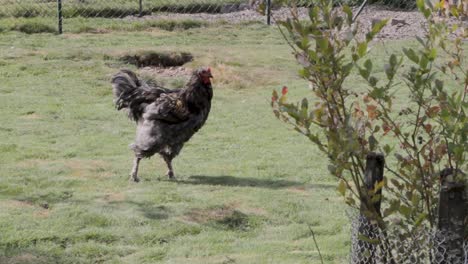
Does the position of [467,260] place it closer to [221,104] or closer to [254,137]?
[254,137]

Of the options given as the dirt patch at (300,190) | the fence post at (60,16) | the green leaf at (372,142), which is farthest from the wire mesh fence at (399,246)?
the fence post at (60,16)

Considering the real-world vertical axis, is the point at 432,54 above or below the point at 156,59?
above

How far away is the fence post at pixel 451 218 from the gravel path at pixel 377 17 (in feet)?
48.5

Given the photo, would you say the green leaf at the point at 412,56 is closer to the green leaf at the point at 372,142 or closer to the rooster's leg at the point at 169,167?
the green leaf at the point at 372,142

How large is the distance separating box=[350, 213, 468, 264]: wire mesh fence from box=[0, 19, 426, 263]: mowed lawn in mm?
1880

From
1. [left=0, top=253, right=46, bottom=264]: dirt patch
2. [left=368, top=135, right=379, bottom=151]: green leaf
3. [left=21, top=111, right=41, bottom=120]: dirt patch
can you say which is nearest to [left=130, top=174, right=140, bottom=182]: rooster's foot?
[left=0, top=253, right=46, bottom=264]: dirt patch

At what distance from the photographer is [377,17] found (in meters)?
21.5

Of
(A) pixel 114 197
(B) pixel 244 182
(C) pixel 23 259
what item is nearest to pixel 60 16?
(B) pixel 244 182

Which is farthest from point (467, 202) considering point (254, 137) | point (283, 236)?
point (254, 137)

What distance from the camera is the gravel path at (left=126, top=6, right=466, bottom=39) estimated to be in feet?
64.1

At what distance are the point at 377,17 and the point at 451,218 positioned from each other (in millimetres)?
17840

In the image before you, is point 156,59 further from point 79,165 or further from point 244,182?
point 244,182

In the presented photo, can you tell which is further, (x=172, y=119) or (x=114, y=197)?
(x=172, y=119)

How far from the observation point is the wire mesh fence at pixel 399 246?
13.8ft
